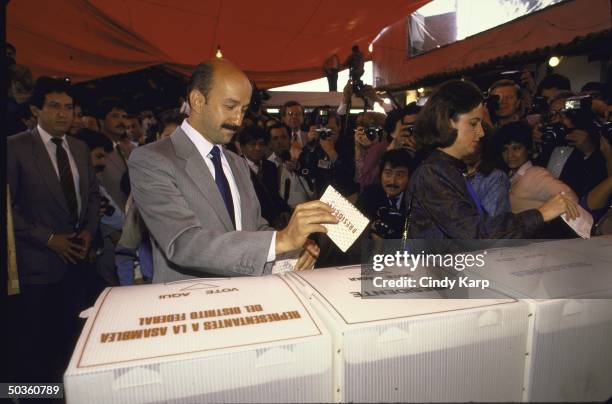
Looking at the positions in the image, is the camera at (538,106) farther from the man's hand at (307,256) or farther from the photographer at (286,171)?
the man's hand at (307,256)

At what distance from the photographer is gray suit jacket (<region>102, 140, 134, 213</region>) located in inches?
146

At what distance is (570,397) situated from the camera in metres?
0.90

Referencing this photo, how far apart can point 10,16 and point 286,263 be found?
664 centimetres

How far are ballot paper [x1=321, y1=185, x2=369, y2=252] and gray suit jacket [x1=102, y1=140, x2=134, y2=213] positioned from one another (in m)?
3.13

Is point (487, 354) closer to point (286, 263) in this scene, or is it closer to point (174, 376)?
point (174, 376)

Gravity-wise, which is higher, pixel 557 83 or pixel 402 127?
pixel 557 83

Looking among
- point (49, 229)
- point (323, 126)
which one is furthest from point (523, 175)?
point (49, 229)

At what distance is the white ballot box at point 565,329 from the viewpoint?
84 centimetres

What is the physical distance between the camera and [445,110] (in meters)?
1.78

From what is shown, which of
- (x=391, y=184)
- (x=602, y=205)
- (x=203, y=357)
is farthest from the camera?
(x=391, y=184)

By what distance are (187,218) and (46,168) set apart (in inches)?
72.1

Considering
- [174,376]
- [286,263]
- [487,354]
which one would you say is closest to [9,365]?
[286,263]

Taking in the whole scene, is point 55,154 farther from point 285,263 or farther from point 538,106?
point 538,106

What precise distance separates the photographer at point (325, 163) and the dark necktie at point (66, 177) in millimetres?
2257
